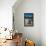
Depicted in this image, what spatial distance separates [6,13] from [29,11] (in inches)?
43.7

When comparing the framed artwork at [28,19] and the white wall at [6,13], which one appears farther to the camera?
the framed artwork at [28,19]

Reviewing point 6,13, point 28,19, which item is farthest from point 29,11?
point 6,13

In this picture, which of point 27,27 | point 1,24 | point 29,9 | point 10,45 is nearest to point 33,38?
point 27,27

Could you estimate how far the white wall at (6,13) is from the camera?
387 cm

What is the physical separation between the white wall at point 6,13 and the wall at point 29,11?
766 mm

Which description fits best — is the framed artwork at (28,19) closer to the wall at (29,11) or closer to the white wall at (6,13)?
the wall at (29,11)

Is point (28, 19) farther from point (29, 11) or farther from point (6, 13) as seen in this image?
point (6, 13)

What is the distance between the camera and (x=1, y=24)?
395 cm

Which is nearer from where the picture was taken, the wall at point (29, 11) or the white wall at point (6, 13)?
the white wall at point (6, 13)

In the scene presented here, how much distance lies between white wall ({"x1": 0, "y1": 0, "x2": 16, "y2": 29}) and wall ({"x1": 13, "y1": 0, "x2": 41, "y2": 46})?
2.51ft

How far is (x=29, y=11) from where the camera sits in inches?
184

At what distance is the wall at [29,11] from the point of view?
15.3 ft

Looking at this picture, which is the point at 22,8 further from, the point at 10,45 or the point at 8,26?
the point at 10,45

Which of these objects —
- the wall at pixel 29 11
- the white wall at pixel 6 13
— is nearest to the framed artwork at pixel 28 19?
the wall at pixel 29 11
